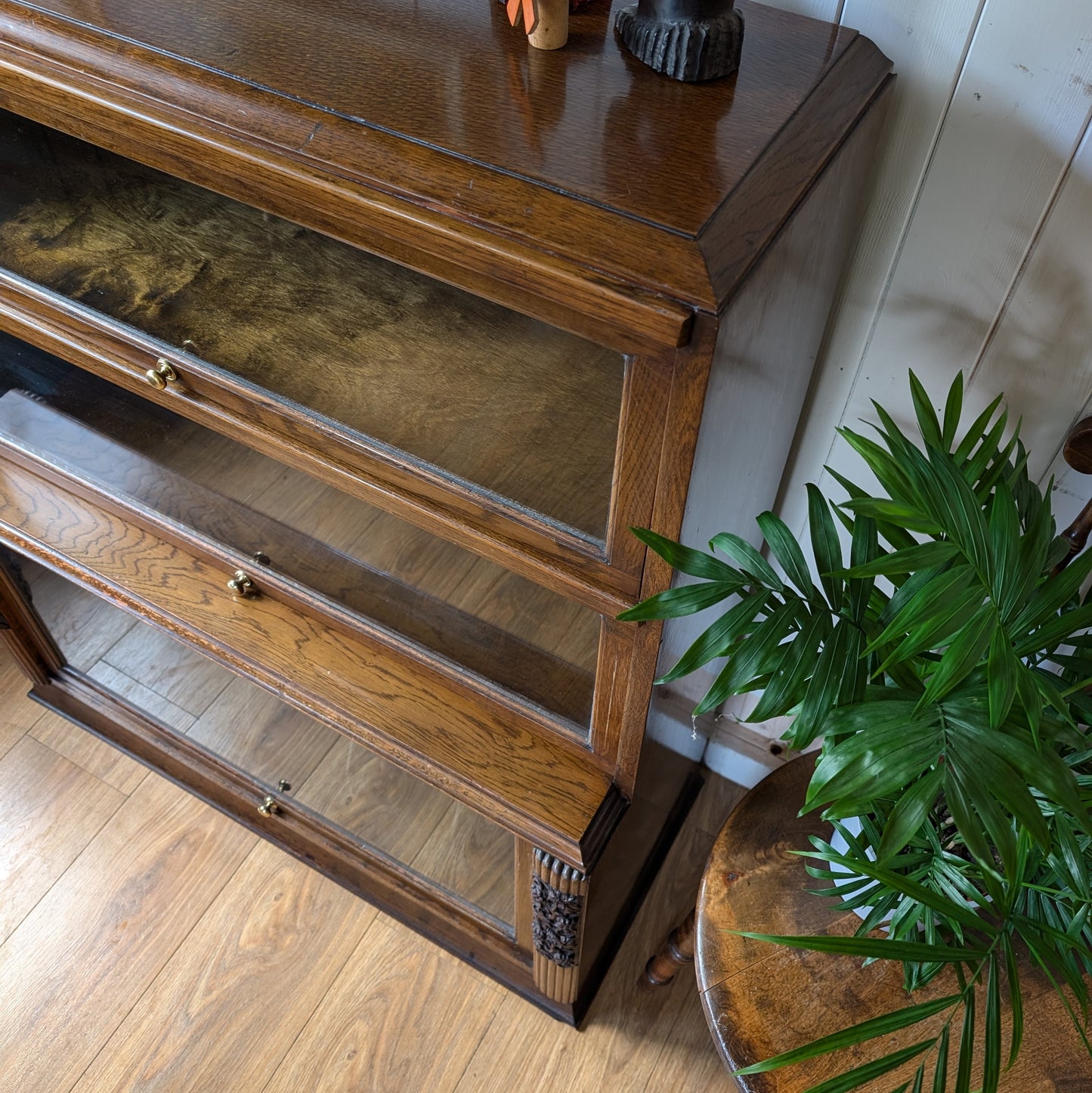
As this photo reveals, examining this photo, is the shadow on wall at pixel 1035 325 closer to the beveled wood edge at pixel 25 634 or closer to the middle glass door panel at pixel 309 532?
the middle glass door panel at pixel 309 532

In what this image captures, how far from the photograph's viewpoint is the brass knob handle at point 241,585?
0.91 meters

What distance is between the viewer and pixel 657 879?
124 cm

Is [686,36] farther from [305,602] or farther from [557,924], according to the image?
[557,924]

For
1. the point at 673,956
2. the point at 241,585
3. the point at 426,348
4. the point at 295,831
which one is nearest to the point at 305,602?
the point at 241,585

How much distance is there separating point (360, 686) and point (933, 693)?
506mm

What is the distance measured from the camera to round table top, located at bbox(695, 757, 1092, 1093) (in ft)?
2.37

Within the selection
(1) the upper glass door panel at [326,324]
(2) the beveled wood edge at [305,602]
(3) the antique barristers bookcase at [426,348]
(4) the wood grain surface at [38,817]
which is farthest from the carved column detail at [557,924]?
(4) the wood grain surface at [38,817]

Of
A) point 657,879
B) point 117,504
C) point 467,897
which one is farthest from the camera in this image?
point 657,879

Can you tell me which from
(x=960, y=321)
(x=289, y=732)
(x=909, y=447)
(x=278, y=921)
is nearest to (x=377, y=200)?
(x=909, y=447)

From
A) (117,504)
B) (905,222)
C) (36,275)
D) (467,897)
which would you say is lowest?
(467,897)

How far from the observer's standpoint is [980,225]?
2.31 ft

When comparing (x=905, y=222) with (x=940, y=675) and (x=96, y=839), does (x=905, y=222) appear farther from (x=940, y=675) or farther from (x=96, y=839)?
(x=96, y=839)

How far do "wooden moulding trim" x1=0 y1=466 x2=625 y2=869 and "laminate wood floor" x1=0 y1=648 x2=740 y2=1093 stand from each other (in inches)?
12.0

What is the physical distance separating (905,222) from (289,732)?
80 centimetres
